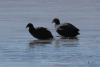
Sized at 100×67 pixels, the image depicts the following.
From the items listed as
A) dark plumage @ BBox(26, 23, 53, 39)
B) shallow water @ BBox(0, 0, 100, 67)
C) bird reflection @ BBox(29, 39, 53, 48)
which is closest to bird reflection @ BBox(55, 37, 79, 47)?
shallow water @ BBox(0, 0, 100, 67)

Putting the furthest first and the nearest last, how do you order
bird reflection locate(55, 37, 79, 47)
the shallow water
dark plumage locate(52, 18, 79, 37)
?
dark plumage locate(52, 18, 79, 37)
bird reflection locate(55, 37, 79, 47)
the shallow water

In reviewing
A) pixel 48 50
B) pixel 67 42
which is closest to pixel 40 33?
pixel 67 42

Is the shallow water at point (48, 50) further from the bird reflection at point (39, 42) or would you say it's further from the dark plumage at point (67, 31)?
the dark plumage at point (67, 31)

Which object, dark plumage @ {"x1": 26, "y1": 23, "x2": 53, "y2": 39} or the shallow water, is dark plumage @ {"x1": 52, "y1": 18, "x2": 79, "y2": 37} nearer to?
the shallow water

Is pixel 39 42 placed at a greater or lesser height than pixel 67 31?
lesser

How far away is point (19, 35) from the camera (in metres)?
14.4

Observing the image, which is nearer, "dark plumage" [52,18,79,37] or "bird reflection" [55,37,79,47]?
"bird reflection" [55,37,79,47]

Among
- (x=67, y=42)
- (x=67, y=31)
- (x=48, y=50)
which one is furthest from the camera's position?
(x=67, y=31)

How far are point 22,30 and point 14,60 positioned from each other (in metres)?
6.69

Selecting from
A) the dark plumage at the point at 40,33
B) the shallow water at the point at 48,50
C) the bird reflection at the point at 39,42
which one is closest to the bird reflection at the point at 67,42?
the shallow water at the point at 48,50

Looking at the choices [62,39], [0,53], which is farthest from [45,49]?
[62,39]

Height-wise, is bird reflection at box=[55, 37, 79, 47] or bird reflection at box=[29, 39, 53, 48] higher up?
bird reflection at box=[29, 39, 53, 48]

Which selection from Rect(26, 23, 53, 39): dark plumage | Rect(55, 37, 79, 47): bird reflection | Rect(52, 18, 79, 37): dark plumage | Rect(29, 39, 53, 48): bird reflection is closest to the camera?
Rect(55, 37, 79, 47): bird reflection

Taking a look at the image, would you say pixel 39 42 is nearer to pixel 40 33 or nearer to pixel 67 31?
pixel 40 33
